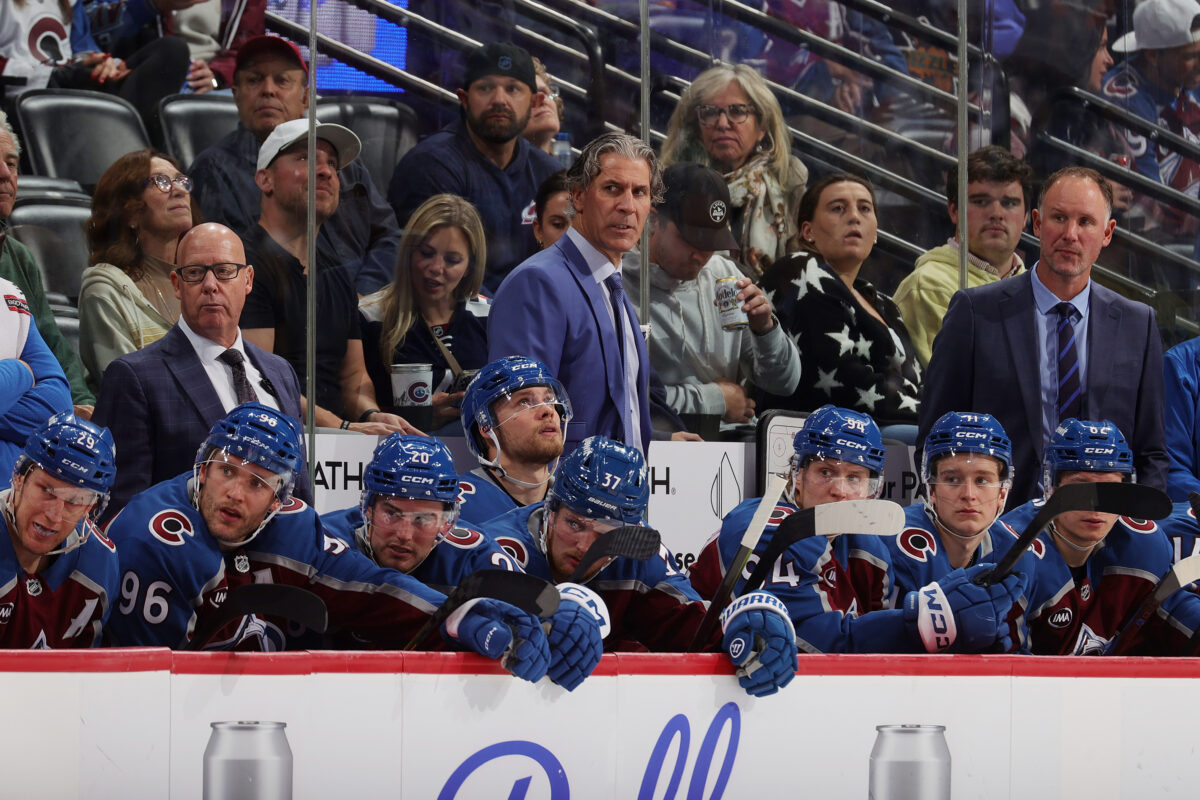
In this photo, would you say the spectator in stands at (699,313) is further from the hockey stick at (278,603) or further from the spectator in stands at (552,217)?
the hockey stick at (278,603)

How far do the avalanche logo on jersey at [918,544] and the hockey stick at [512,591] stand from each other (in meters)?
1.08

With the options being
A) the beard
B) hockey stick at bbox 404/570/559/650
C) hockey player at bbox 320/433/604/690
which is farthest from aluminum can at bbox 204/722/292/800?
the beard

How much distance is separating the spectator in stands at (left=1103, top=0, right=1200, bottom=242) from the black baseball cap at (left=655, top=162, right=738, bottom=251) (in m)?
1.31

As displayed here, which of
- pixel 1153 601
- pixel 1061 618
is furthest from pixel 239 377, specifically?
pixel 1153 601

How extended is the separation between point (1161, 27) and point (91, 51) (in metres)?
3.07

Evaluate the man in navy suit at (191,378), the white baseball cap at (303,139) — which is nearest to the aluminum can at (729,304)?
the white baseball cap at (303,139)

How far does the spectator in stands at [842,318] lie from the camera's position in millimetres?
4422

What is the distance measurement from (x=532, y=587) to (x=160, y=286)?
1.61 metres

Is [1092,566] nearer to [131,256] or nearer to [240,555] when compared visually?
[240,555]

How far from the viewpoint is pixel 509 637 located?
2602 millimetres

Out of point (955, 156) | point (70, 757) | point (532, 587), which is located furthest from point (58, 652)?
point (955, 156)

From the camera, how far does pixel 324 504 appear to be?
3.97 metres

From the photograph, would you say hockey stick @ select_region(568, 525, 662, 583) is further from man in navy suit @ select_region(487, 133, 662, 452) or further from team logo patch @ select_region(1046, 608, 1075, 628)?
team logo patch @ select_region(1046, 608, 1075, 628)

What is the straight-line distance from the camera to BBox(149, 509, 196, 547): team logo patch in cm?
294
